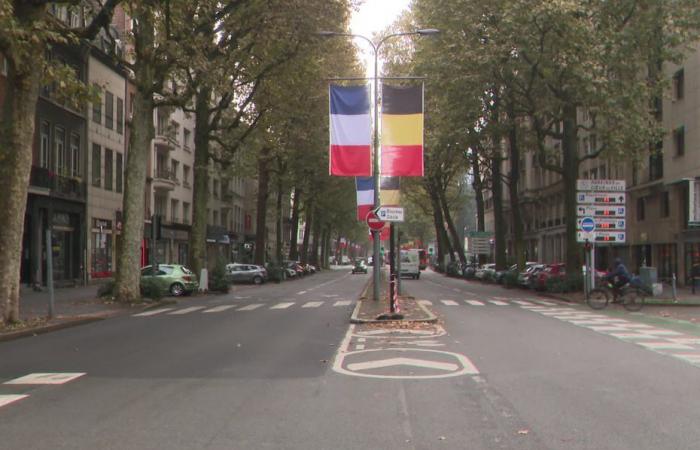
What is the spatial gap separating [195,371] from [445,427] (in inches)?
173

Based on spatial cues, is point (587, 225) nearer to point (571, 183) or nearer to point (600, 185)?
point (600, 185)

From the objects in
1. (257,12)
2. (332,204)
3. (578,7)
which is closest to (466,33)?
(578,7)

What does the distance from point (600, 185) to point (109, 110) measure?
1058 inches

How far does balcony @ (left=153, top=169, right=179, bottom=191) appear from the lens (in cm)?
4606

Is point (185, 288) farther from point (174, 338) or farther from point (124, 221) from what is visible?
point (174, 338)

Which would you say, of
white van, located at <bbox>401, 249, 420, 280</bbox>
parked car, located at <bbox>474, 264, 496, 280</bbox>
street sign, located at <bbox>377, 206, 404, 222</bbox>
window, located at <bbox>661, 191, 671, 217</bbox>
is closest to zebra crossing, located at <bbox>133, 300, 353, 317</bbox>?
street sign, located at <bbox>377, 206, 404, 222</bbox>

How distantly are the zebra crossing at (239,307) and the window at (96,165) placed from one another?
17065 millimetres

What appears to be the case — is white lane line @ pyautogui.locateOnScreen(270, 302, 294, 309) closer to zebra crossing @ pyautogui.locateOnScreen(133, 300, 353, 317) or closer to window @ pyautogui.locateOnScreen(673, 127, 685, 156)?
zebra crossing @ pyautogui.locateOnScreen(133, 300, 353, 317)

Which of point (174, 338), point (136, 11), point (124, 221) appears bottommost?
point (174, 338)

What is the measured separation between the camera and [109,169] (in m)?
39.0

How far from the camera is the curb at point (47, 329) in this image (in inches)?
532

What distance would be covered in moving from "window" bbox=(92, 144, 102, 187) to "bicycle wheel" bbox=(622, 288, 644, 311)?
89.8ft

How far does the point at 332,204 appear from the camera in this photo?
6212 cm

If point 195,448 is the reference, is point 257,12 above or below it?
above
